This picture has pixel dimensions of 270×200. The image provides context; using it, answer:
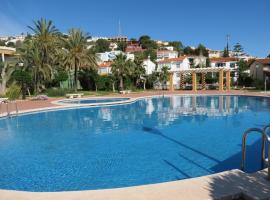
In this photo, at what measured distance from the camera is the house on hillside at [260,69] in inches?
2030

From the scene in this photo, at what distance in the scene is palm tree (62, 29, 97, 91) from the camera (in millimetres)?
37562

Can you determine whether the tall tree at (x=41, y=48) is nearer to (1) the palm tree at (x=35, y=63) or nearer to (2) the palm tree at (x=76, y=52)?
(1) the palm tree at (x=35, y=63)

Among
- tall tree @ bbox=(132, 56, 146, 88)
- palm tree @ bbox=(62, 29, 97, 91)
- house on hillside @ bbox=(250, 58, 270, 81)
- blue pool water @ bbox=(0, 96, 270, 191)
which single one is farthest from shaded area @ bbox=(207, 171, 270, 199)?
house on hillside @ bbox=(250, 58, 270, 81)

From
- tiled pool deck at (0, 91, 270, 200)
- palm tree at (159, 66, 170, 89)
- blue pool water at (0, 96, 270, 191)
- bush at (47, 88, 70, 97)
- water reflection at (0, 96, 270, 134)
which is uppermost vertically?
palm tree at (159, 66, 170, 89)

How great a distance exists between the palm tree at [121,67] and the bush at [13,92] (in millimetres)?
14577

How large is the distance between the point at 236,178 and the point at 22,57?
1341 inches

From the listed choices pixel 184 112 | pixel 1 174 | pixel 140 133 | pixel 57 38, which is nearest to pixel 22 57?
pixel 57 38

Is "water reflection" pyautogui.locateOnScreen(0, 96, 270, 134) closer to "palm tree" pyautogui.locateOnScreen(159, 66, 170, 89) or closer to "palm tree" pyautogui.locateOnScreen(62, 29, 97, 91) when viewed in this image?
"palm tree" pyautogui.locateOnScreen(62, 29, 97, 91)

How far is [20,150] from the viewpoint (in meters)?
11.2

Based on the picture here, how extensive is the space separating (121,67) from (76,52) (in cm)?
700

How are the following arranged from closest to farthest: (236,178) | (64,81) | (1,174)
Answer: (236,178) < (1,174) < (64,81)

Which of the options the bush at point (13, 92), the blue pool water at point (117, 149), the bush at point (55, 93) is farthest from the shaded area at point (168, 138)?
the bush at point (55, 93)

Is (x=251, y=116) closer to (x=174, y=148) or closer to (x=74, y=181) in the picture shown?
(x=174, y=148)

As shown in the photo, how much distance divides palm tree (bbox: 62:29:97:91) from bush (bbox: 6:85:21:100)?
8029mm
